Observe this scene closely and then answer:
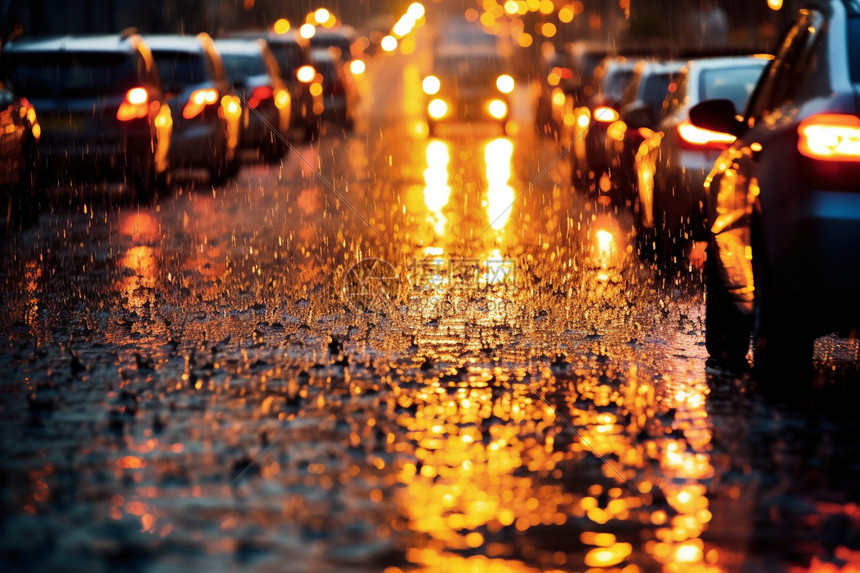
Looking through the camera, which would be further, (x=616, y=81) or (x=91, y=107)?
(x=616, y=81)

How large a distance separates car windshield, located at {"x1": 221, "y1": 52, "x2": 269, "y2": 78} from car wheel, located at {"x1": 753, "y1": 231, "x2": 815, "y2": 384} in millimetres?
17737

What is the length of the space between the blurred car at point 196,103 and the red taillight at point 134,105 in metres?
1.18

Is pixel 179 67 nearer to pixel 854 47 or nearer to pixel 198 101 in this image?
pixel 198 101

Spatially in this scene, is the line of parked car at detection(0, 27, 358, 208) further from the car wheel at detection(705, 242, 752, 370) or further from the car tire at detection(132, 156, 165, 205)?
the car wheel at detection(705, 242, 752, 370)

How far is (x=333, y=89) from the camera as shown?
32375mm

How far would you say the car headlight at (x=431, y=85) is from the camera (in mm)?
32719

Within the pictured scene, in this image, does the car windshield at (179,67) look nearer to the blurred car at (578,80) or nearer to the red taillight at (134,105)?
the red taillight at (134,105)

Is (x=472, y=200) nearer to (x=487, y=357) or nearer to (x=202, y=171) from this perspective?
(x=202, y=171)

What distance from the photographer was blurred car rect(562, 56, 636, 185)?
1731cm

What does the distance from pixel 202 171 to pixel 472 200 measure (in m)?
4.28

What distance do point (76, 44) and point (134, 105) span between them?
3.44 ft

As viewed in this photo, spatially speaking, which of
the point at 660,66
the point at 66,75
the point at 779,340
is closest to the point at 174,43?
the point at 66,75

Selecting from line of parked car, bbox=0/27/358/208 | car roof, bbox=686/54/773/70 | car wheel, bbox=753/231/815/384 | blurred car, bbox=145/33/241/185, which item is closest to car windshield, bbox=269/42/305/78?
line of parked car, bbox=0/27/358/208

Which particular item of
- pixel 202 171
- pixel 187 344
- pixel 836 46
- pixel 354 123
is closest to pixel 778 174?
pixel 836 46
